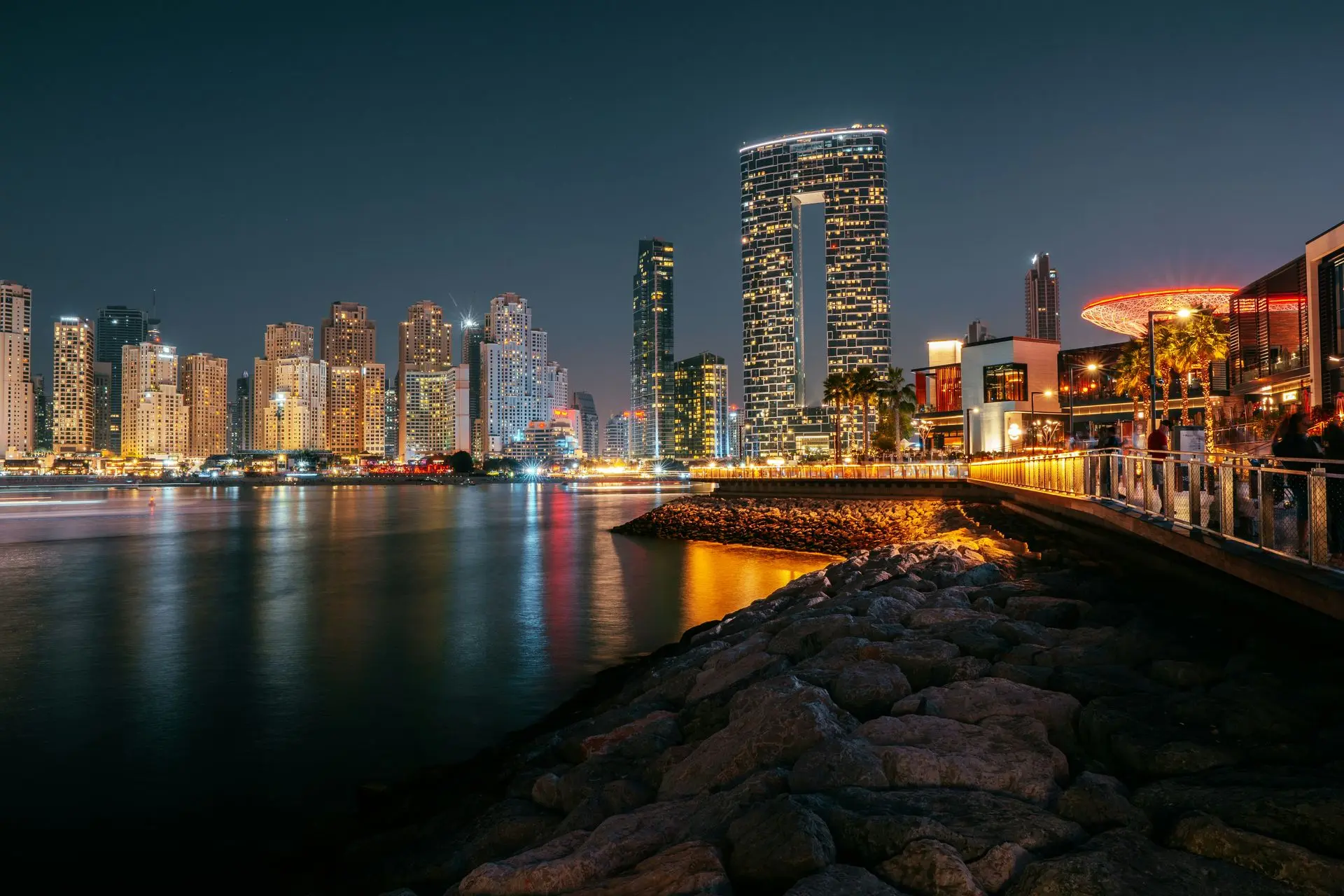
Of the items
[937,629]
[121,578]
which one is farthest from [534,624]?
[121,578]

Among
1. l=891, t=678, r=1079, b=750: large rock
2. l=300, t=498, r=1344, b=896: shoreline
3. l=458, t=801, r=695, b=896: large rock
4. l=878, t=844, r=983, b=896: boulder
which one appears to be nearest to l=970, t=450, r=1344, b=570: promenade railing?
l=300, t=498, r=1344, b=896: shoreline

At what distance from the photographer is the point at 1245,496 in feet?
33.0

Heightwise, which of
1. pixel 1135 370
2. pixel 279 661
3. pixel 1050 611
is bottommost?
pixel 279 661

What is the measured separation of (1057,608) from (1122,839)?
7113 millimetres

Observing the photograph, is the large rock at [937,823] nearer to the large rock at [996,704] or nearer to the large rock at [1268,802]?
the large rock at [1268,802]

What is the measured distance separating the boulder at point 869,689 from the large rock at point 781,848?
3.07 metres

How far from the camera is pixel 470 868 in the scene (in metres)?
7.20

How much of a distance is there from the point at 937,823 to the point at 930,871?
537mm

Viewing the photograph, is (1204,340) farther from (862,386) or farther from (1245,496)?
(1245,496)

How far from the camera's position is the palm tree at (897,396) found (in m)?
86.2

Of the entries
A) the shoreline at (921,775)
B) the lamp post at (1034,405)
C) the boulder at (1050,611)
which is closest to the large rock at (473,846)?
the shoreline at (921,775)

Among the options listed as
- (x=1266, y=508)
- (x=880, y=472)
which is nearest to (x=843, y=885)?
(x=1266, y=508)

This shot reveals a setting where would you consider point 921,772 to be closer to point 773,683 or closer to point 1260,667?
point 773,683

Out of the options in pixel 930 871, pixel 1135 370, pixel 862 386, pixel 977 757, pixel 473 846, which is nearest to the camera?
pixel 930 871
